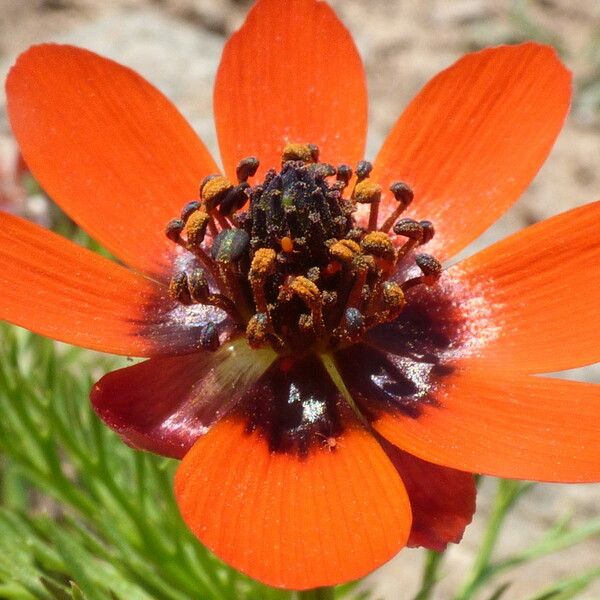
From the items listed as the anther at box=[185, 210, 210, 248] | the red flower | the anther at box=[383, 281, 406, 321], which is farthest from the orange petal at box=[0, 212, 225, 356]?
the anther at box=[383, 281, 406, 321]

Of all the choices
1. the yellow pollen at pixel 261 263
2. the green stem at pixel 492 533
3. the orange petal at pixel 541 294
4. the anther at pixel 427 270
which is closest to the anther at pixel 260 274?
the yellow pollen at pixel 261 263

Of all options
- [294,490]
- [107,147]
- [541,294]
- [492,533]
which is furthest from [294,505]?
[492,533]

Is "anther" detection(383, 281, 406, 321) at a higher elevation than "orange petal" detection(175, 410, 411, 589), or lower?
higher

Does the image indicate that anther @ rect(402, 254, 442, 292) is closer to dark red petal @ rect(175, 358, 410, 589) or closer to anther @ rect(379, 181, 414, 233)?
anther @ rect(379, 181, 414, 233)

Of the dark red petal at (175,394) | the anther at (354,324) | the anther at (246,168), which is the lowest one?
the dark red petal at (175,394)

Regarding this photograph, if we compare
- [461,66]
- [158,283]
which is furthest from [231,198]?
[461,66]

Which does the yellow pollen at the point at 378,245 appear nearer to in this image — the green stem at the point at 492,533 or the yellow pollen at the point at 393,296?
the yellow pollen at the point at 393,296

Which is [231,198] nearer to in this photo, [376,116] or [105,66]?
[105,66]
